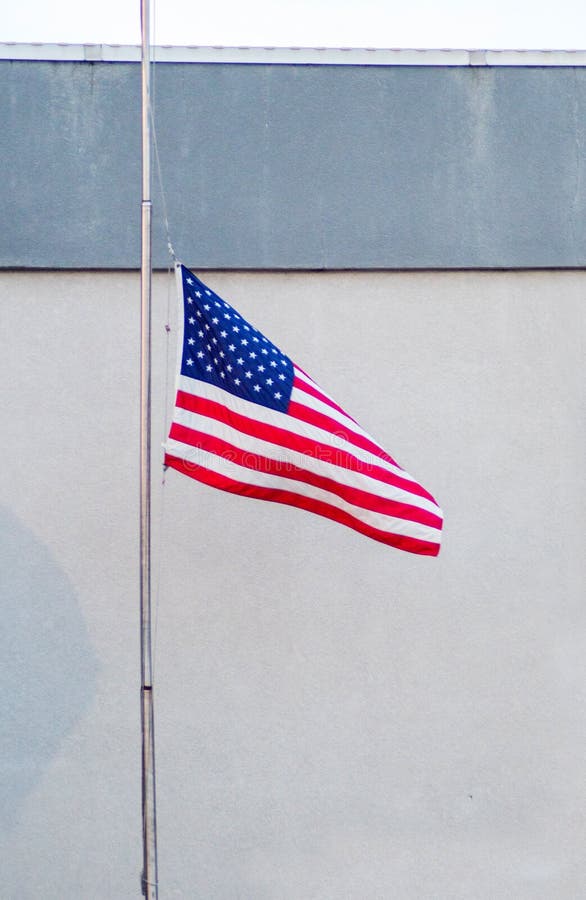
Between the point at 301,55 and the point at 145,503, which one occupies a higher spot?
the point at 301,55

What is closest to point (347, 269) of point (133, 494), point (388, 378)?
point (388, 378)

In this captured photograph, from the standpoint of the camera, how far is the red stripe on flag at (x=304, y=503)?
5738 millimetres

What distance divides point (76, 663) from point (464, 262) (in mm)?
3695

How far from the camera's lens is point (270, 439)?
5809 mm

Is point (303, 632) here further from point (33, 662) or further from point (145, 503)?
point (145, 503)

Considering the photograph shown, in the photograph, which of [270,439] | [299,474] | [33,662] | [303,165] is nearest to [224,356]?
[270,439]

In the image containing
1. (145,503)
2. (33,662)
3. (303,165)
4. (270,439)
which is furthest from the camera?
(303,165)

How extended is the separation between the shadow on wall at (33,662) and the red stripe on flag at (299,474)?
81.7 inches

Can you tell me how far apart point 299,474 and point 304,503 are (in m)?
0.19

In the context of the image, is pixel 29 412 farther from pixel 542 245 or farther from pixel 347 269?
pixel 542 245

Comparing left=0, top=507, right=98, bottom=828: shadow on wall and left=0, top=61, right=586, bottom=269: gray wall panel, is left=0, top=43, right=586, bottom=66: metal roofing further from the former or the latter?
left=0, top=507, right=98, bottom=828: shadow on wall

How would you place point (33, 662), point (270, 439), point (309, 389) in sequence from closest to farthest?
point (270, 439)
point (309, 389)
point (33, 662)

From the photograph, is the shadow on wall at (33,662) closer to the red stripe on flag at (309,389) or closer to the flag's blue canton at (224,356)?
the flag's blue canton at (224,356)

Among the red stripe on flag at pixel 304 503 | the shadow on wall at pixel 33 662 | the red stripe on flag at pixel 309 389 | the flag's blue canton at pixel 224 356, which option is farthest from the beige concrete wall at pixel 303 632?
the flag's blue canton at pixel 224 356
